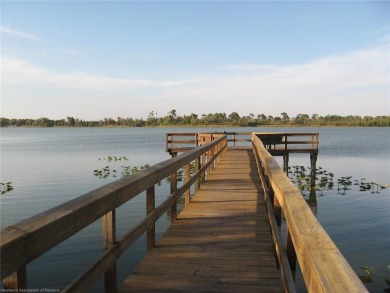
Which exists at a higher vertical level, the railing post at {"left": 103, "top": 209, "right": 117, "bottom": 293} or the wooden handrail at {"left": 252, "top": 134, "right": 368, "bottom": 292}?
the wooden handrail at {"left": 252, "top": 134, "right": 368, "bottom": 292}

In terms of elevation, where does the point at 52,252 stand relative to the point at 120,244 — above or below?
below

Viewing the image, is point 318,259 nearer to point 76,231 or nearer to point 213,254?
point 76,231

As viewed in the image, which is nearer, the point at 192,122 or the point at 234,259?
the point at 234,259

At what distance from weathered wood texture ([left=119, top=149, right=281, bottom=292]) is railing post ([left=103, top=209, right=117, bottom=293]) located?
29cm

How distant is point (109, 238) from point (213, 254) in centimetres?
159

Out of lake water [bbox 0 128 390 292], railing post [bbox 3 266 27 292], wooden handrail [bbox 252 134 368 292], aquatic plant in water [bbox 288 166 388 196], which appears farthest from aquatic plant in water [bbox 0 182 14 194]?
wooden handrail [bbox 252 134 368 292]

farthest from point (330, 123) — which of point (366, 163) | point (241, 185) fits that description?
point (241, 185)

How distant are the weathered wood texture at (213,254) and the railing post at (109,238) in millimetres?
294

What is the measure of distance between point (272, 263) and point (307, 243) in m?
2.08

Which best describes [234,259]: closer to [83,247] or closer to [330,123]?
[83,247]

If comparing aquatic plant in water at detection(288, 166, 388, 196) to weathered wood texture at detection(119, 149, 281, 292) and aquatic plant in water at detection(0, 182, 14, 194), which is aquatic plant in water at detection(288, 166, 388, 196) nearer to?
weathered wood texture at detection(119, 149, 281, 292)

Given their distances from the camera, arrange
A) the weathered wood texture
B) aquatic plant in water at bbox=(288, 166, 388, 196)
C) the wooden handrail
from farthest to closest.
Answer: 1. aquatic plant in water at bbox=(288, 166, 388, 196)
2. the weathered wood texture
3. the wooden handrail

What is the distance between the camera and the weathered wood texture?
3.16 metres

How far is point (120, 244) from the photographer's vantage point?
111 inches
